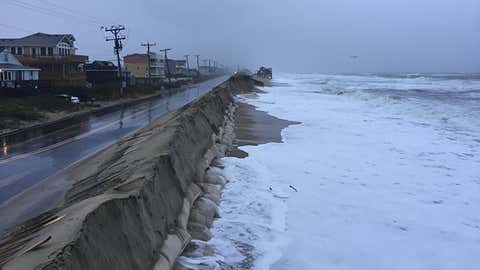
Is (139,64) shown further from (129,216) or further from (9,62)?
(129,216)

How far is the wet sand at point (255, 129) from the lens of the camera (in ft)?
59.6

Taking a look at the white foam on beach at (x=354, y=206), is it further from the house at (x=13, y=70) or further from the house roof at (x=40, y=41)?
the house roof at (x=40, y=41)

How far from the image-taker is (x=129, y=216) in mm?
5781

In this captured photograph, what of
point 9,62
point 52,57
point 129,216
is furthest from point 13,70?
point 129,216

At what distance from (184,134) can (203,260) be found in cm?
581

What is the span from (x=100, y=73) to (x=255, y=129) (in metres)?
57.7

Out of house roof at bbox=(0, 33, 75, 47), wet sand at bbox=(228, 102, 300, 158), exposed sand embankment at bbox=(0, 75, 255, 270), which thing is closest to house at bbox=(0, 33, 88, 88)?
house roof at bbox=(0, 33, 75, 47)

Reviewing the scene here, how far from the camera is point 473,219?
9.16 m

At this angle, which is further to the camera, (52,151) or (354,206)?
(52,151)

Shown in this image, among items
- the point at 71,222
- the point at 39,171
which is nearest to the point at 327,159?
the point at 39,171

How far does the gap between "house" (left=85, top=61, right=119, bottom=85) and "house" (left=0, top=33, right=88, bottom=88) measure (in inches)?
280

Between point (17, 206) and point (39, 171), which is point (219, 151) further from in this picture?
point (17, 206)

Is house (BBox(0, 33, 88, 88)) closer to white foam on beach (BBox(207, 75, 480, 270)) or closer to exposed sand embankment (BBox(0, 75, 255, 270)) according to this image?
white foam on beach (BBox(207, 75, 480, 270))

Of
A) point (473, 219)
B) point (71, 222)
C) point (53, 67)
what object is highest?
point (53, 67)
